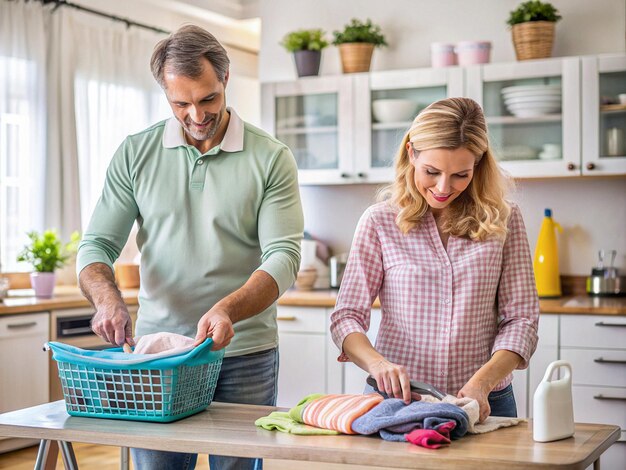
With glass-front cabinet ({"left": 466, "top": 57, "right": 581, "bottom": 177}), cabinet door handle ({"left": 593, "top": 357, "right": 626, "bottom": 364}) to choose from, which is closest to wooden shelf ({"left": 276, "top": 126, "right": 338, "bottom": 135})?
glass-front cabinet ({"left": 466, "top": 57, "right": 581, "bottom": 177})

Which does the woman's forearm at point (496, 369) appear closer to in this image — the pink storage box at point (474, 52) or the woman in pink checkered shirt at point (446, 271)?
the woman in pink checkered shirt at point (446, 271)

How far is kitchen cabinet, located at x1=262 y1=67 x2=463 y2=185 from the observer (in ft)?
15.6

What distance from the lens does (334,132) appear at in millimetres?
4914

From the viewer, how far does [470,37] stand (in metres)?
4.86

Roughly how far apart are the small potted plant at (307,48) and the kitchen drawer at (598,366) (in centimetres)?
203

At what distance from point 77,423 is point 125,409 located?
0.33 ft

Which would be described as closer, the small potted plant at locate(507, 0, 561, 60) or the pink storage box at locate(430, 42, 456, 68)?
the small potted plant at locate(507, 0, 561, 60)

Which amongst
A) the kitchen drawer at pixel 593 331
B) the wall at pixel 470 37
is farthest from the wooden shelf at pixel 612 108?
the kitchen drawer at pixel 593 331

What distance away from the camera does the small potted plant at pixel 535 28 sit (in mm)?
4484

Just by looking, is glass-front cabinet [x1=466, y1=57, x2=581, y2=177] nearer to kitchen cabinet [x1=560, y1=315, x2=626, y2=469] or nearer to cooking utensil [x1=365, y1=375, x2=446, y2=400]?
kitchen cabinet [x1=560, y1=315, x2=626, y2=469]

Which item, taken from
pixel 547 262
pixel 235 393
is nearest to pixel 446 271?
pixel 235 393

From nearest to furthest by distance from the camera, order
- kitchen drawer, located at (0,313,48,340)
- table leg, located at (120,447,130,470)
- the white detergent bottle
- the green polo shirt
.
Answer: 1. the white detergent bottle
2. the green polo shirt
3. table leg, located at (120,447,130,470)
4. kitchen drawer, located at (0,313,48,340)

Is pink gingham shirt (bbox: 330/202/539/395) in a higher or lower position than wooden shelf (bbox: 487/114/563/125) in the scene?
lower

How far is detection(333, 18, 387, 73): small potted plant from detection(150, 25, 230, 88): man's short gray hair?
2740 millimetres
